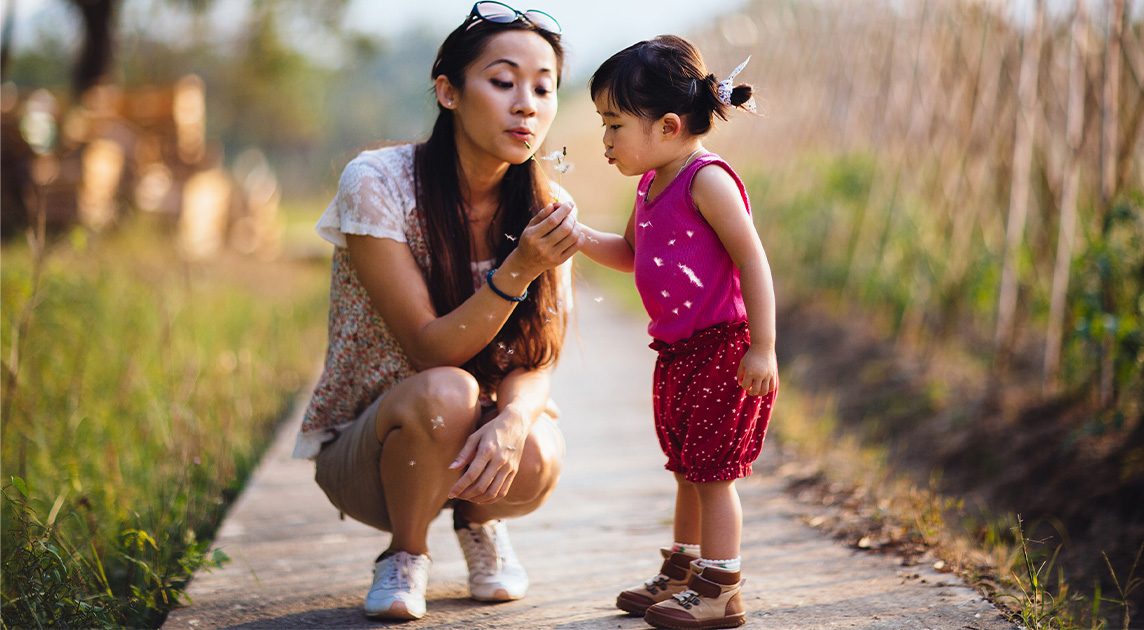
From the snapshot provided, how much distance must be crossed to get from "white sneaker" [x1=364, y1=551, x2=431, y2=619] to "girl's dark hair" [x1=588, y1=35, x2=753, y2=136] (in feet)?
3.74

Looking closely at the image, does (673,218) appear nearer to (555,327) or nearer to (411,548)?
(555,327)

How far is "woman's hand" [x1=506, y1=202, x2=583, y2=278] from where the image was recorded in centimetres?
202

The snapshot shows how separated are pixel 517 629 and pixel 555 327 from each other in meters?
0.72

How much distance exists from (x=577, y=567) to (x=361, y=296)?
0.95 metres

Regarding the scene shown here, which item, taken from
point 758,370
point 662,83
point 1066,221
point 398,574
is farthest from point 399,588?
point 1066,221

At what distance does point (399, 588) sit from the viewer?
2170mm

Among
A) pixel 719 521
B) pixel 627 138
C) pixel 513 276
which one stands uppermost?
pixel 627 138

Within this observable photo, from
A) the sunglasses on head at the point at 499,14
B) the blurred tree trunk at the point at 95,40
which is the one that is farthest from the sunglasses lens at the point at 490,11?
the blurred tree trunk at the point at 95,40

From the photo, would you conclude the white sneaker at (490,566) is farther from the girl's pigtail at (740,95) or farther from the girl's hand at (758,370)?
the girl's pigtail at (740,95)

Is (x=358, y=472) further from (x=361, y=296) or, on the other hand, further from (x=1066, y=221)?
(x=1066, y=221)

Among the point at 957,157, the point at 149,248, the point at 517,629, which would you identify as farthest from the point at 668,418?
the point at 149,248

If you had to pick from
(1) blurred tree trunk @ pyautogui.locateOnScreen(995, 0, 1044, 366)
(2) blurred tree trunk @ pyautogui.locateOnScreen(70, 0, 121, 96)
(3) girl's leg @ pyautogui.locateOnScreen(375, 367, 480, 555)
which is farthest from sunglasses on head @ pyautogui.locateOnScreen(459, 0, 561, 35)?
(2) blurred tree trunk @ pyautogui.locateOnScreen(70, 0, 121, 96)

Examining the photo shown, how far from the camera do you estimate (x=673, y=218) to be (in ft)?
6.88

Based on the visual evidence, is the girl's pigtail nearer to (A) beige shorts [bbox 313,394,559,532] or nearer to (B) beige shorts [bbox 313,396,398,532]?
(A) beige shorts [bbox 313,394,559,532]
